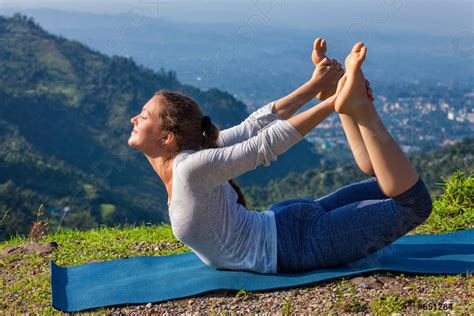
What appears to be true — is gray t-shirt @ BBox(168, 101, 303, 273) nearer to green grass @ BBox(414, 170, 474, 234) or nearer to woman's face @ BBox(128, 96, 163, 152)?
woman's face @ BBox(128, 96, 163, 152)

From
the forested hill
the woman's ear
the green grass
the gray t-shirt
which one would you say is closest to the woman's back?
the gray t-shirt

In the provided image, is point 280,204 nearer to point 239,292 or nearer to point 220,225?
point 220,225

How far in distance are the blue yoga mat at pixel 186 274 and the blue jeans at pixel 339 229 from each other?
0.08m

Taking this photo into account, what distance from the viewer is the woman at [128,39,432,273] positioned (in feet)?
11.3

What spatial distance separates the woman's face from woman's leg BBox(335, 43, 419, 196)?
98 cm

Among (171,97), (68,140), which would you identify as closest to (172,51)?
(68,140)

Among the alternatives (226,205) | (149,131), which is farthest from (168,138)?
(226,205)

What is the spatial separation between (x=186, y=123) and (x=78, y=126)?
48.6 m

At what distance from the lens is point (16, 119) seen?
47344 mm

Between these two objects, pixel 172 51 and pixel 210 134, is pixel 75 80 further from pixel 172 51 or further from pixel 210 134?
pixel 210 134

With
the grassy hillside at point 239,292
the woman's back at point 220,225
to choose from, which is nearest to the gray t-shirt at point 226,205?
the woman's back at point 220,225

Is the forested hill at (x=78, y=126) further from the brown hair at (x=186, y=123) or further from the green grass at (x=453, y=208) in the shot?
the brown hair at (x=186, y=123)

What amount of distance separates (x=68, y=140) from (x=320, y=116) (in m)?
47.4

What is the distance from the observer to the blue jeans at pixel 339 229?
3674mm
